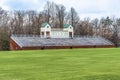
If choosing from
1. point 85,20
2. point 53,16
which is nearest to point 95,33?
point 85,20

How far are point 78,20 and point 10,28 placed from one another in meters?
25.1

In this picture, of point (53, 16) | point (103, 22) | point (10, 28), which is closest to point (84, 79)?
point (10, 28)

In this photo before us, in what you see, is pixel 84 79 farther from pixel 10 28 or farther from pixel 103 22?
pixel 103 22

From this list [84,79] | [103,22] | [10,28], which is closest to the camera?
[84,79]

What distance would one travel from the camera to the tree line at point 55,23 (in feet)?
339

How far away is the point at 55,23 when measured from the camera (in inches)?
4360

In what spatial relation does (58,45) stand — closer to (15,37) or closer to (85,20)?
(15,37)

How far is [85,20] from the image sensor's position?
116 m

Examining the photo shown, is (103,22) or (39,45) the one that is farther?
(103,22)

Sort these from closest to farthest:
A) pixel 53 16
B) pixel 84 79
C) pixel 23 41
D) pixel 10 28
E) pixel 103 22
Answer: pixel 84 79 < pixel 23 41 < pixel 10 28 < pixel 53 16 < pixel 103 22

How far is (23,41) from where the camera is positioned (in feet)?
281

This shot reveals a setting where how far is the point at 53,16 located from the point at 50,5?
522cm

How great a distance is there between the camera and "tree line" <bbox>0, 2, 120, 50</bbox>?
103m

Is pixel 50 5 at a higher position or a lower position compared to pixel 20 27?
higher
